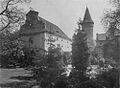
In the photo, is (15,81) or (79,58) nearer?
(79,58)

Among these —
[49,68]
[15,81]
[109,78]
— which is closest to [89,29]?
[109,78]

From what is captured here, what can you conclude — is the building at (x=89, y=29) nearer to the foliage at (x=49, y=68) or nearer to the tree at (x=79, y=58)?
the tree at (x=79, y=58)

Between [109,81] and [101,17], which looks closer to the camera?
[109,81]

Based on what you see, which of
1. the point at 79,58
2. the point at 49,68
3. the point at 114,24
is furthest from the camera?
the point at 114,24

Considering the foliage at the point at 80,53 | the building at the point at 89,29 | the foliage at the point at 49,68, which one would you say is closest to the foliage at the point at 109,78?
the foliage at the point at 80,53

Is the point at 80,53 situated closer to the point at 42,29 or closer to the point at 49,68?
the point at 49,68

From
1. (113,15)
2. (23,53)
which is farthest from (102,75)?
(23,53)

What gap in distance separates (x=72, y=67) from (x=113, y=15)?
738 cm

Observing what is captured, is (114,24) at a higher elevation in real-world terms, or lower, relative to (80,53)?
higher

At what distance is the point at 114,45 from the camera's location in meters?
14.6

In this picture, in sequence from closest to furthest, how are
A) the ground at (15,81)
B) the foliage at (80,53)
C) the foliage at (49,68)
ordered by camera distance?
1. the foliage at (49,68)
2. the ground at (15,81)
3. the foliage at (80,53)

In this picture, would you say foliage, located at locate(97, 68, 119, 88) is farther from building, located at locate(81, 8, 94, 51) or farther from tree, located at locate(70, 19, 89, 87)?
building, located at locate(81, 8, 94, 51)

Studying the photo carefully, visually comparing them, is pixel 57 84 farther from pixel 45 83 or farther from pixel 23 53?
pixel 23 53

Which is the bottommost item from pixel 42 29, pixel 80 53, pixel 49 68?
pixel 49 68
